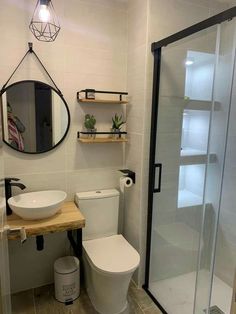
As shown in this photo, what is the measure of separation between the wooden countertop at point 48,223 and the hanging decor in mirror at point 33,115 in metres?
0.57

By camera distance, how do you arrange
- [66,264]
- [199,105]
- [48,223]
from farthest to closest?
[66,264] < [199,105] < [48,223]

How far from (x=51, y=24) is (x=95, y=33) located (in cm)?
38

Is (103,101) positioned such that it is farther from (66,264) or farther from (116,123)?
(66,264)

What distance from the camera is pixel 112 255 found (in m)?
1.96

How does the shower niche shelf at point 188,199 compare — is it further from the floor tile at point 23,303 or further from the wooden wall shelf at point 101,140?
the floor tile at point 23,303

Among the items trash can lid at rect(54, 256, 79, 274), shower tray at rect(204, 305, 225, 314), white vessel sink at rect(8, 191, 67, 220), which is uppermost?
white vessel sink at rect(8, 191, 67, 220)

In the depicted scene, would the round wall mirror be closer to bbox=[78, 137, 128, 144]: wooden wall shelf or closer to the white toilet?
bbox=[78, 137, 128, 144]: wooden wall shelf

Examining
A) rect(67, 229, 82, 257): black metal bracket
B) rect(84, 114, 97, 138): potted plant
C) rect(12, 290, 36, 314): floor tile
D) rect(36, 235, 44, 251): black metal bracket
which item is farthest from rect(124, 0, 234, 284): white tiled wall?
rect(12, 290, 36, 314): floor tile

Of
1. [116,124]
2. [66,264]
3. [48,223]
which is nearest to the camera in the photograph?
[48,223]

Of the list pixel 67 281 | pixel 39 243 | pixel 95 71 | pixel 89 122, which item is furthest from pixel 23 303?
pixel 95 71

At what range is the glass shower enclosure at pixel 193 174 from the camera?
179 cm

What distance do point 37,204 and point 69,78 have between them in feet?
3.60

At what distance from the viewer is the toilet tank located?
216 centimetres

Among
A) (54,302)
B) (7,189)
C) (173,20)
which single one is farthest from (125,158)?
(54,302)
